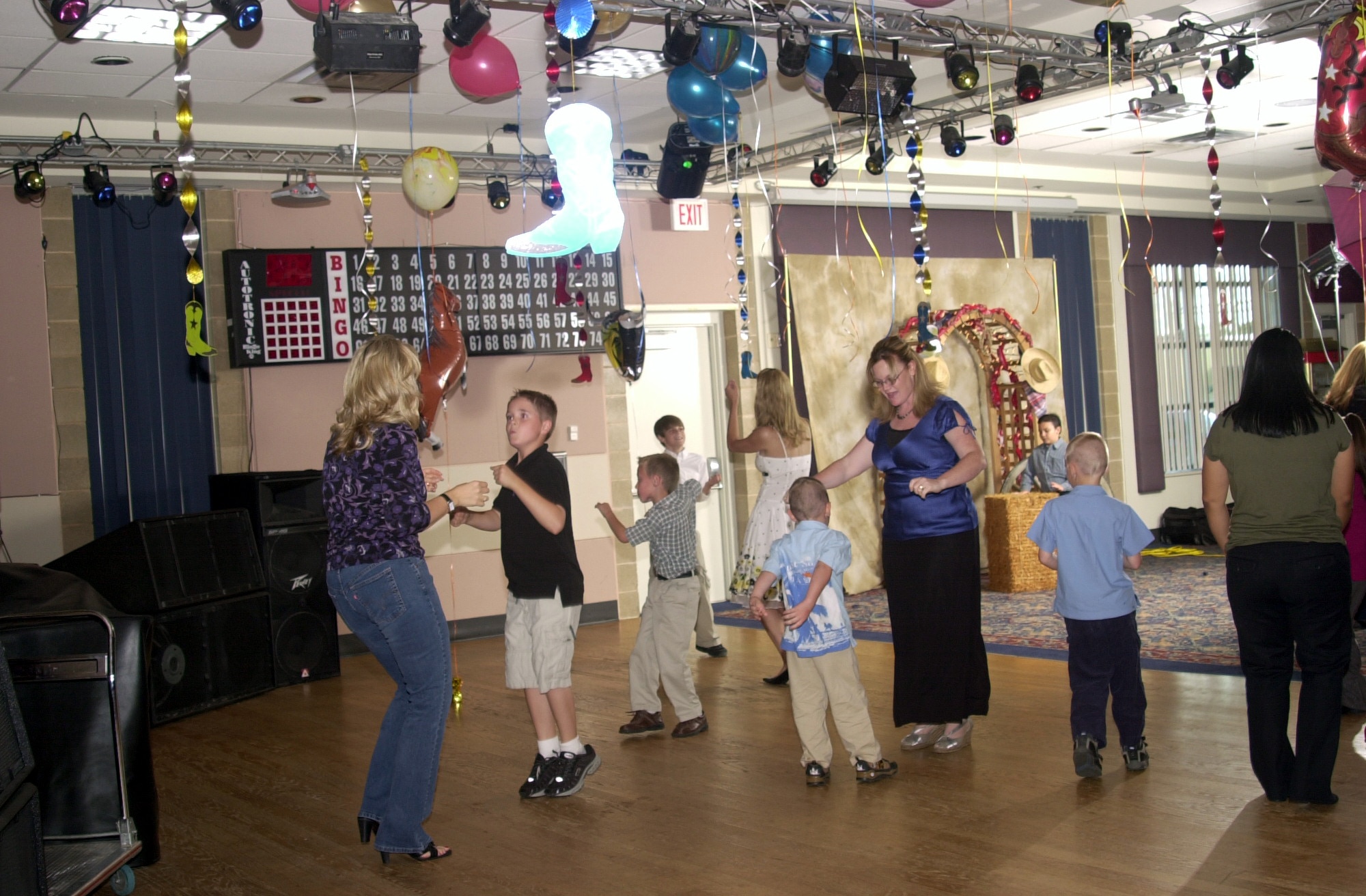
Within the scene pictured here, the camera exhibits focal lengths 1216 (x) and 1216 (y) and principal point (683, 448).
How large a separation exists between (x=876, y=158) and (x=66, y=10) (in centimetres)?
441

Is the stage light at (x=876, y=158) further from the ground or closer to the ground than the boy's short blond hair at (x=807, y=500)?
further from the ground

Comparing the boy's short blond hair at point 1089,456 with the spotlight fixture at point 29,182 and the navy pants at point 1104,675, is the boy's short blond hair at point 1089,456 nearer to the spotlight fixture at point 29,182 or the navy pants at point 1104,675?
the navy pants at point 1104,675

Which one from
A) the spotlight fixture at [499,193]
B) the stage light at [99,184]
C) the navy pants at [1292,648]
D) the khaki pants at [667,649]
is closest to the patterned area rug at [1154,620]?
the navy pants at [1292,648]

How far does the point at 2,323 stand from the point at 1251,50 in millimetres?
7806

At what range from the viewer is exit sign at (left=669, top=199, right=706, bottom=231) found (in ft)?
31.4

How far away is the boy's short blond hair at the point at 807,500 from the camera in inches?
169

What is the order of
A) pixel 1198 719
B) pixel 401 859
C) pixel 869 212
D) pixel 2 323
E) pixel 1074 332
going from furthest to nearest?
pixel 1074 332, pixel 869 212, pixel 2 323, pixel 1198 719, pixel 401 859

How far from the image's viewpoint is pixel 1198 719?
16.3 feet

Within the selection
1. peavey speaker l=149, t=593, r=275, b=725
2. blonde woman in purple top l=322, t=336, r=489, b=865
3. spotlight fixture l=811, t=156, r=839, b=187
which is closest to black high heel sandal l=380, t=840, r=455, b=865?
blonde woman in purple top l=322, t=336, r=489, b=865

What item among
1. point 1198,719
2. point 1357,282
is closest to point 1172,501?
point 1357,282

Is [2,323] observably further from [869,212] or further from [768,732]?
[869,212]

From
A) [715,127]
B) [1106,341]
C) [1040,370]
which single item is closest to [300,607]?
[715,127]

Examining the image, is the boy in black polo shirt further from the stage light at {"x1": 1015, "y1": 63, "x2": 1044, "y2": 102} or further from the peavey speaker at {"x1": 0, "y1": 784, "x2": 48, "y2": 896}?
the stage light at {"x1": 1015, "y1": 63, "x2": 1044, "y2": 102}

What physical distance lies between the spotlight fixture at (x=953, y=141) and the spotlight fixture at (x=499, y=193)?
113 inches
